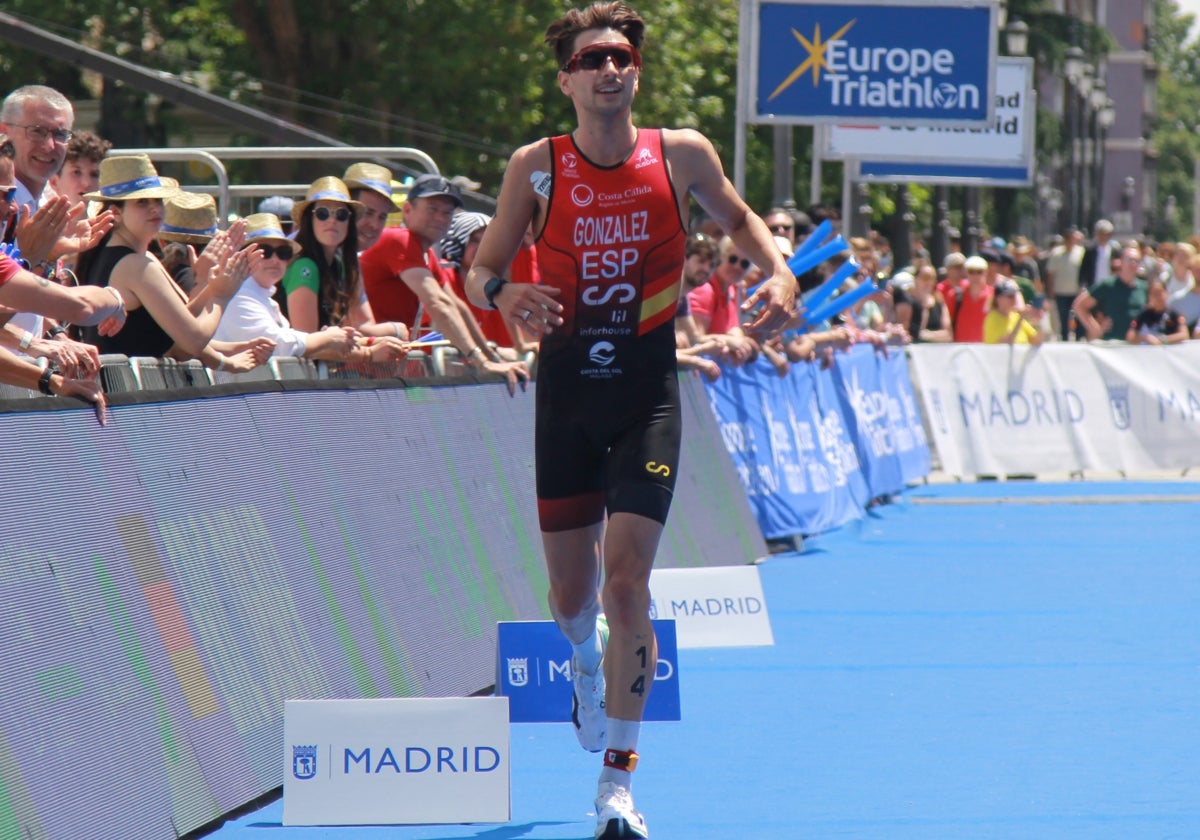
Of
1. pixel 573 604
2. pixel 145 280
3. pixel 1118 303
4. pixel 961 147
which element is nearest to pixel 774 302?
pixel 573 604

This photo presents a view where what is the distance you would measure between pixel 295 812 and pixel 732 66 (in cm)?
3226

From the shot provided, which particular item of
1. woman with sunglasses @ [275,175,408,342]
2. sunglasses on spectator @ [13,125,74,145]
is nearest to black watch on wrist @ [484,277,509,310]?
sunglasses on spectator @ [13,125,74,145]

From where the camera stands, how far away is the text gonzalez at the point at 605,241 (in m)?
5.74

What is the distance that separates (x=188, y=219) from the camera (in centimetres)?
836

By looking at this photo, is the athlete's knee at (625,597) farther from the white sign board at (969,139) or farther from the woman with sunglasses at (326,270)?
the white sign board at (969,139)

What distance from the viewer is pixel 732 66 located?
36.7 m

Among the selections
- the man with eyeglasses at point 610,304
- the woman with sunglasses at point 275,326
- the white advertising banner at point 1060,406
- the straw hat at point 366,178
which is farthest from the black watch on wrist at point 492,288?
the white advertising banner at point 1060,406

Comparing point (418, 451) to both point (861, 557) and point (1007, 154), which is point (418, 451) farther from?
point (1007, 154)

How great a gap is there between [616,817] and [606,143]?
1.93 metres

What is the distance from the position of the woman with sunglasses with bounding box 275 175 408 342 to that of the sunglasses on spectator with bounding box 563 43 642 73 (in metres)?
Result: 3.63

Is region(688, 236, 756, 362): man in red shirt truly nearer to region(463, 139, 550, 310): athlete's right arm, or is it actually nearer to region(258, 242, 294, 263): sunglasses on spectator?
region(258, 242, 294, 263): sunglasses on spectator

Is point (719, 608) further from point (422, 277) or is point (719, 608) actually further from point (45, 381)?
point (45, 381)

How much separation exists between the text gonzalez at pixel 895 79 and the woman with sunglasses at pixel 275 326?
9.89 meters

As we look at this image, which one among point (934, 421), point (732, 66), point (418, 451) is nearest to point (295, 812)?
point (418, 451)
